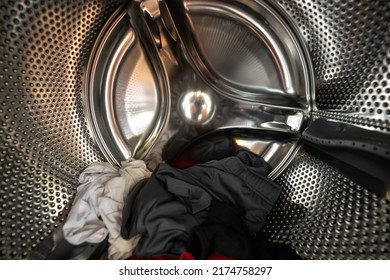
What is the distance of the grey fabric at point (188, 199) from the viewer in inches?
19.8

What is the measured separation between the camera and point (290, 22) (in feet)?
2.21

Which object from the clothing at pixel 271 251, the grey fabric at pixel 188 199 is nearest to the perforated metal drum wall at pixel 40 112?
the grey fabric at pixel 188 199

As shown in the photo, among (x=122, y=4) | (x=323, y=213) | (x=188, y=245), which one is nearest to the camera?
(x=188, y=245)

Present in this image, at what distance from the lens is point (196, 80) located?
2.52 feet

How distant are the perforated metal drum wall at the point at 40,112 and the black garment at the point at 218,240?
33 centimetres

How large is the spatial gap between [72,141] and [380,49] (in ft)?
2.44

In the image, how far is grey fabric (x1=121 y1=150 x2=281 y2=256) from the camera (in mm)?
502

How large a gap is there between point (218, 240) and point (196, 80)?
464 millimetres

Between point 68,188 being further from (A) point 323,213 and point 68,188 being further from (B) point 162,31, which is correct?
(A) point 323,213

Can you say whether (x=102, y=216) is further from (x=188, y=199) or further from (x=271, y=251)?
(x=271, y=251)

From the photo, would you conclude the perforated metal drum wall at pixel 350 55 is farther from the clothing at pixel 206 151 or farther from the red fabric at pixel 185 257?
the red fabric at pixel 185 257

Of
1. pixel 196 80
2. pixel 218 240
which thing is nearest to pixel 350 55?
pixel 196 80

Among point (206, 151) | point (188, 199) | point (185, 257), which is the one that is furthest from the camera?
point (206, 151)

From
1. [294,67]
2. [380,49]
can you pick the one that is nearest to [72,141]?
[294,67]
